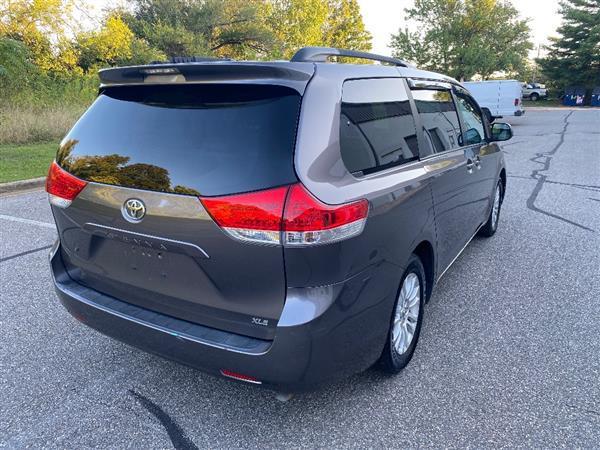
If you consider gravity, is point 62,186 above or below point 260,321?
above

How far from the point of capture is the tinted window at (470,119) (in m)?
4.12

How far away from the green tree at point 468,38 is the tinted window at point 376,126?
38.6 metres

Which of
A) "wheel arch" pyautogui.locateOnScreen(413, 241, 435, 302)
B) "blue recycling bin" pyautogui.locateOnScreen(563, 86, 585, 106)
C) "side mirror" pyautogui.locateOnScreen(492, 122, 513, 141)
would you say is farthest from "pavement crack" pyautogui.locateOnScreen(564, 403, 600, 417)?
"blue recycling bin" pyautogui.locateOnScreen(563, 86, 585, 106)

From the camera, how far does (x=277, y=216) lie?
1877mm

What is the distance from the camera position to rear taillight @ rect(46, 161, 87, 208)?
7.88ft

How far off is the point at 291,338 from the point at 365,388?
3.14 ft

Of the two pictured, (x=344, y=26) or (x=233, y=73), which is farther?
(x=344, y=26)

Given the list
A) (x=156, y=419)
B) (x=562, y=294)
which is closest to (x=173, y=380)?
(x=156, y=419)

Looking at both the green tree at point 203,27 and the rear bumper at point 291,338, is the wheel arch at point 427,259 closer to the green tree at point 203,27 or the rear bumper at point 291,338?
the rear bumper at point 291,338

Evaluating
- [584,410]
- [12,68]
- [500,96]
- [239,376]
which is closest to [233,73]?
[239,376]

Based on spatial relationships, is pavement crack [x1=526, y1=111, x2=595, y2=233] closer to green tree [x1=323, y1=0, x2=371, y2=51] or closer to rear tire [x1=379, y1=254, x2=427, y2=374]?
rear tire [x1=379, y1=254, x2=427, y2=374]

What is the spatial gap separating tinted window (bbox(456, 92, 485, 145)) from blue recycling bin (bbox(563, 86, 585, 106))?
4697 cm

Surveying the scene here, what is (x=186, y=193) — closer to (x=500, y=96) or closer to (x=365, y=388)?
(x=365, y=388)

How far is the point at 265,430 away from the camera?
2.33 metres
